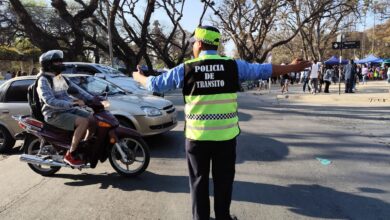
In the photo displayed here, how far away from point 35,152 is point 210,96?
4.02 meters

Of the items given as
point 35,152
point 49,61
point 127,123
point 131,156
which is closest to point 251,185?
point 131,156

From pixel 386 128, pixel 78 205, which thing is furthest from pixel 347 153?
pixel 78 205

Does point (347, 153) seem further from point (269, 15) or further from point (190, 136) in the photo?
point (269, 15)

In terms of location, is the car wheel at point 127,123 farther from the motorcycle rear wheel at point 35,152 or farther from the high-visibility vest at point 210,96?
the high-visibility vest at point 210,96

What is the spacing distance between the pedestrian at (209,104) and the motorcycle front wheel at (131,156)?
2.25m

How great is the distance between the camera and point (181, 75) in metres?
3.55

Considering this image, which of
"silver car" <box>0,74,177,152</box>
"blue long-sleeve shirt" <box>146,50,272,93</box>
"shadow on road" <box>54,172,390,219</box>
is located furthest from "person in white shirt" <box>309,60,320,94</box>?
"blue long-sleeve shirt" <box>146,50,272,93</box>

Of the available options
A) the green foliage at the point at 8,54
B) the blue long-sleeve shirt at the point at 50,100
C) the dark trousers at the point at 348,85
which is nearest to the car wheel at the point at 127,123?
the blue long-sleeve shirt at the point at 50,100

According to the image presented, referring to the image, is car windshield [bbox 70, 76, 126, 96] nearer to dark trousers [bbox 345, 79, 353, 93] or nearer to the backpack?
the backpack

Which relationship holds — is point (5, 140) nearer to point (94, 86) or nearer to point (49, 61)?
point (94, 86)

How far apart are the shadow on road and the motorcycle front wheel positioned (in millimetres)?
131

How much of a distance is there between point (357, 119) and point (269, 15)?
21.0m

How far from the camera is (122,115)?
7.66 metres

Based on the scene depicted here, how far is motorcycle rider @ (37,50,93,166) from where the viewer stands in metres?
5.52
